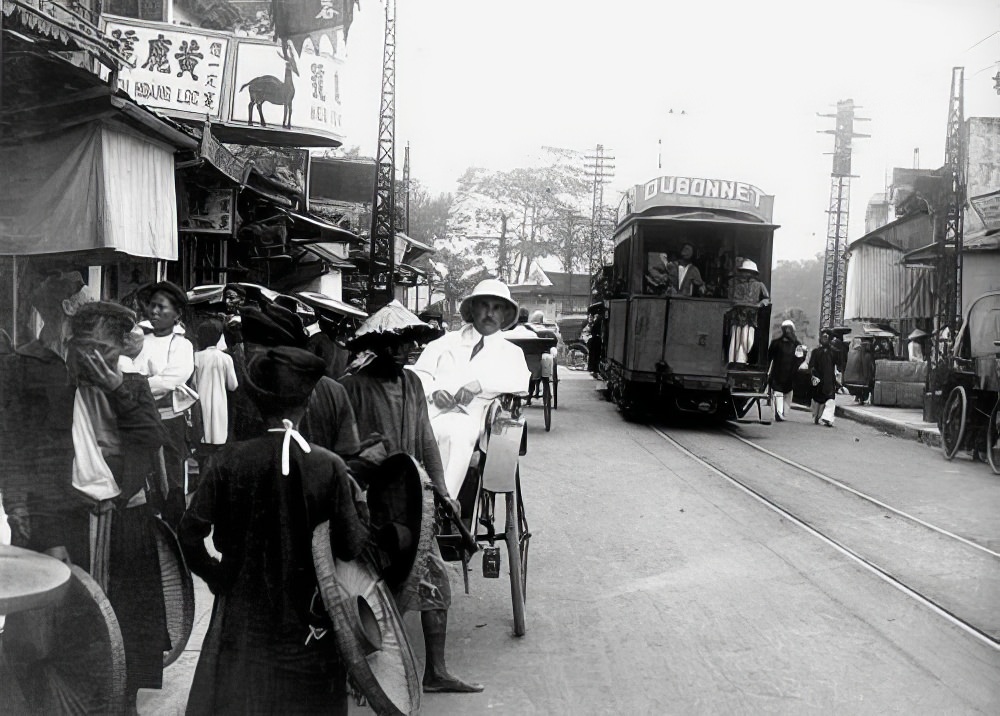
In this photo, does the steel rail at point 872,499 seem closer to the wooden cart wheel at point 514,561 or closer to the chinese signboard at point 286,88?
the wooden cart wheel at point 514,561

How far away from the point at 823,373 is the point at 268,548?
1472 centimetres

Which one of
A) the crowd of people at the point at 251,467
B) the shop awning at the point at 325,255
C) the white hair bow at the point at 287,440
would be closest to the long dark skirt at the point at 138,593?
the crowd of people at the point at 251,467

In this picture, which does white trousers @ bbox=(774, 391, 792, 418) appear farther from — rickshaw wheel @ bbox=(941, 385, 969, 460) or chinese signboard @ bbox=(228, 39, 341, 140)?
chinese signboard @ bbox=(228, 39, 341, 140)

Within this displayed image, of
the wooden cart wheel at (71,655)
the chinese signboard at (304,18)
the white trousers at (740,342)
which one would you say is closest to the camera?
the wooden cart wheel at (71,655)

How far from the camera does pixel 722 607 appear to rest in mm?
5852

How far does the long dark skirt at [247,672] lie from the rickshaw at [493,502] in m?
1.53

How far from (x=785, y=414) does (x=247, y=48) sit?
1163cm

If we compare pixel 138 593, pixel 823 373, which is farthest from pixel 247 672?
pixel 823 373

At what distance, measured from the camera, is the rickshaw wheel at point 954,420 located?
12.4 m

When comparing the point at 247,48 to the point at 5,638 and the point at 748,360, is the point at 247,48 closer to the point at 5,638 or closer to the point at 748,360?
the point at 748,360

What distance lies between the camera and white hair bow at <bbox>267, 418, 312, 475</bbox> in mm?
2998

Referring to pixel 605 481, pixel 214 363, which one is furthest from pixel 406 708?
pixel 605 481

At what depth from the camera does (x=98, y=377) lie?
388 cm

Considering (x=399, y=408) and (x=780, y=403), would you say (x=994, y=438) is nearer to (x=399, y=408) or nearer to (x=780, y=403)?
(x=780, y=403)
